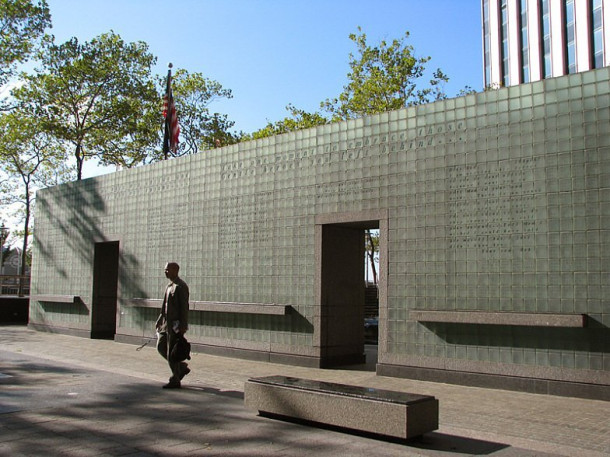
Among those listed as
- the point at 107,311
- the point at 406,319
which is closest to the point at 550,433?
the point at 406,319

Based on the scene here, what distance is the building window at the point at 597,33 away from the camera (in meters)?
47.8

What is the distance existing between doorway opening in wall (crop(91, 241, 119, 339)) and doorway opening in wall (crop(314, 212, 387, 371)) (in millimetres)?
8964

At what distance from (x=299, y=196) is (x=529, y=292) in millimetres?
5471

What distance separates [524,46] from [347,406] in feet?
186

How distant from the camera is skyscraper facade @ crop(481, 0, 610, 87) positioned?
48500 mm

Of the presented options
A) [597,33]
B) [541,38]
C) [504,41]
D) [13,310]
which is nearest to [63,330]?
[13,310]

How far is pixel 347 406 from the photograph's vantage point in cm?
657

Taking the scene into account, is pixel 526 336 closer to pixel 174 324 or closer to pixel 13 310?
pixel 174 324

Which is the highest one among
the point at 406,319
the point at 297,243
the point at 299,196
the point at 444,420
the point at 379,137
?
the point at 379,137

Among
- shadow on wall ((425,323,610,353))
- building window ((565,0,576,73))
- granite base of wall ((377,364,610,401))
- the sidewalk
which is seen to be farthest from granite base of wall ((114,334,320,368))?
building window ((565,0,576,73))

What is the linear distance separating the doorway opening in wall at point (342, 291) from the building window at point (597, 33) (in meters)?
42.9

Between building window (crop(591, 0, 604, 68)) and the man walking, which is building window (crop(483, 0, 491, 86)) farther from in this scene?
the man walking

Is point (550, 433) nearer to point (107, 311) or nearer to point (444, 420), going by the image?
point (444, 420)

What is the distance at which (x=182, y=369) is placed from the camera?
31.6ft
